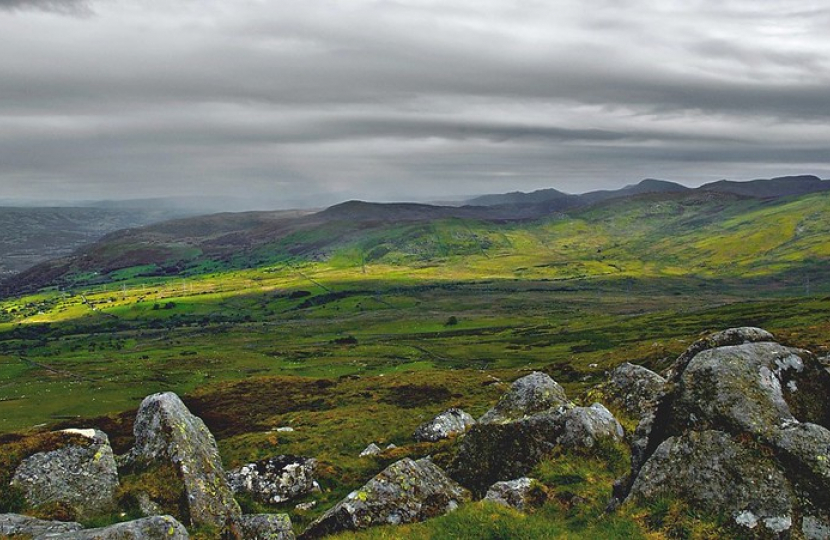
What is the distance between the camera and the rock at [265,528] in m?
21.0

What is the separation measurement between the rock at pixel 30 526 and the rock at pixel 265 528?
18.8 feet

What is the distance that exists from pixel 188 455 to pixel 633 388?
2473 cm

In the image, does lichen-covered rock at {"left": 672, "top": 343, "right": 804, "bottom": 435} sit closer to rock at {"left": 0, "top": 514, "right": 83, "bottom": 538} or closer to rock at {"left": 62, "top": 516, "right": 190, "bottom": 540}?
rock at {"left": 62, "top": 516, "right": 190, "bottom": 540}

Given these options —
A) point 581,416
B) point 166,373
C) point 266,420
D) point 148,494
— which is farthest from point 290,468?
point 166,373

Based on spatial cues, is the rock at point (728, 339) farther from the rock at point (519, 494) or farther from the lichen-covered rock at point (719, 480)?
the rock at point (519, 494)

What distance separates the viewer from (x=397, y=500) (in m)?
22.7

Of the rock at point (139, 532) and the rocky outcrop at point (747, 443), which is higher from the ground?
the rocky outcrop at point (747, 443)

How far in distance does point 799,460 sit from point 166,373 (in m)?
178

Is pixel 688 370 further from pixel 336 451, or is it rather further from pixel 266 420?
pixel 266 420

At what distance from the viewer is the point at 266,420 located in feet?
234

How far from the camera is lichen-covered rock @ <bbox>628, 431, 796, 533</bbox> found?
15.7m

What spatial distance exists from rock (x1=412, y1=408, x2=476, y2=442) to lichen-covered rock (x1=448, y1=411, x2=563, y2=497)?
801 inches

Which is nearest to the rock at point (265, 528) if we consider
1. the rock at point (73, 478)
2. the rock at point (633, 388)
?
the rock at point (73, 478)

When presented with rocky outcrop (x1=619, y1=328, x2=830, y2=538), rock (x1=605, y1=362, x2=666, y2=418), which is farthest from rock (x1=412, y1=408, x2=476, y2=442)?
rocky outcrop (x1=619, y1=328, x2=830, y2=538)
